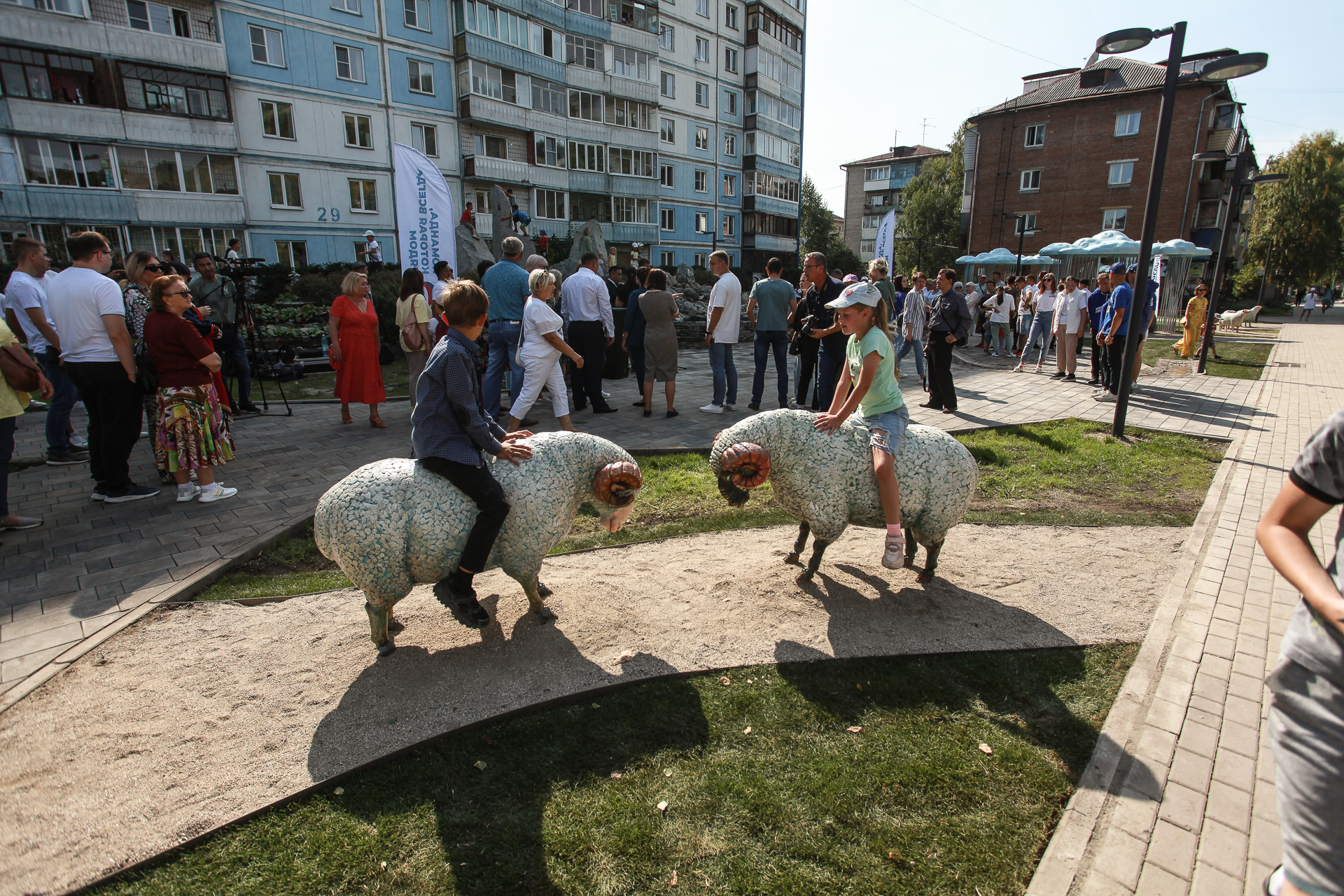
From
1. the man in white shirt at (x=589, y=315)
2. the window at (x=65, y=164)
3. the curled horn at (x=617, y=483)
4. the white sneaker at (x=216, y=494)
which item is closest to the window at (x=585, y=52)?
the window at (x=65, y=164)

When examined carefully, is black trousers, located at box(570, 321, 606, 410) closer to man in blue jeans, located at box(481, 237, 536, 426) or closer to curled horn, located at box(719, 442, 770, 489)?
man in blue jeans, located at box(481, 237, 536, 426)

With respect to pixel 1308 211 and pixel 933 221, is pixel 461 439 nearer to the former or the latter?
pixel 933 221

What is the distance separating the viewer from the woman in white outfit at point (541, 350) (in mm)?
7289

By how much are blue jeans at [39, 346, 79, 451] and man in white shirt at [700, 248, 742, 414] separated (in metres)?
7.84

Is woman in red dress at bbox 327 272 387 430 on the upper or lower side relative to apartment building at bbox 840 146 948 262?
lower

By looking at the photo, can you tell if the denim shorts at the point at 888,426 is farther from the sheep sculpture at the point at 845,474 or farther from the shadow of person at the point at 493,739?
the shadow of person at the point at 493,739

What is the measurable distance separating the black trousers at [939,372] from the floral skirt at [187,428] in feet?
29.8

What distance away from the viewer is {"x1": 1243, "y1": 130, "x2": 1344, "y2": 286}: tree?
40.8 meters

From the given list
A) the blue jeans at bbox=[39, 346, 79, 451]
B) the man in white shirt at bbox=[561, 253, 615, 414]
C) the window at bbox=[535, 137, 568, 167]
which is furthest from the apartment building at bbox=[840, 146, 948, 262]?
the blue jeans at bbox=[39, 346, 79, 451]

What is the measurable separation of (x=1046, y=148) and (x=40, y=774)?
4829cm

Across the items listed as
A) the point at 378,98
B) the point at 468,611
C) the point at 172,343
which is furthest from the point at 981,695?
the point at 378,98


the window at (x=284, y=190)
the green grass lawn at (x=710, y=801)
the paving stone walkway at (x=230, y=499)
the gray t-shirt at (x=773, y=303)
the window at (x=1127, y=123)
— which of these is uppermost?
the window at (x=1127, y=123)

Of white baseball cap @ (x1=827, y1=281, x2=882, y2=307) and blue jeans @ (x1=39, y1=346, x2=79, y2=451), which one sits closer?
white baseball cap @ (x1=827, y1=281, x2=882, y2=307)

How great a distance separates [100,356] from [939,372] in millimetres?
10194
